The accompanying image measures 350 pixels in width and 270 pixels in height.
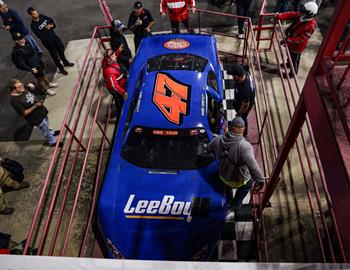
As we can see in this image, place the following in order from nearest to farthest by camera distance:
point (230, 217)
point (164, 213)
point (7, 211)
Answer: point (164, 213) → point (230, 217) → point (7, 211)

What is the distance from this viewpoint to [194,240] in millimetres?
3488

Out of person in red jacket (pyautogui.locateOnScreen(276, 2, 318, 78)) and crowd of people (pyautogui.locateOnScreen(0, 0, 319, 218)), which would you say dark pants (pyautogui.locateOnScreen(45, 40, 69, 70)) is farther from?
person in red jacket (pyautogui.locateOnScreen(276, 2, 318, 78))

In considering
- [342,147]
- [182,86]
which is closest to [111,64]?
[182,86]

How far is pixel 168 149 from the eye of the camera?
3.98 metres

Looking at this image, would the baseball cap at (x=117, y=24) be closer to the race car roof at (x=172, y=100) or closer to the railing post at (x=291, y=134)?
the race car roof at (x=172, y=100)

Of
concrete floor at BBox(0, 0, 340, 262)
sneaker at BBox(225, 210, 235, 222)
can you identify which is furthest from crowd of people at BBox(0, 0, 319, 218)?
sneaker at BBox(225, 210, 235, 222)

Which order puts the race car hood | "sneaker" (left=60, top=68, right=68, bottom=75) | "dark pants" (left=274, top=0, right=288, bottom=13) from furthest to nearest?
1. "dark pants" (left=274, top=0, right=288, bottom=13)
2. "sneaker" (left=60, top=68, right=68, bottom=75)
3. the race car hood

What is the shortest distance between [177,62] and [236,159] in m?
2.27

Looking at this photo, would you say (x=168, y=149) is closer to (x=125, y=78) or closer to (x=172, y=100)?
A: (x=172, y=100)

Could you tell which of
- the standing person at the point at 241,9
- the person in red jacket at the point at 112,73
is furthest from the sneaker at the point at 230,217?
the standing person at the point at 241,9

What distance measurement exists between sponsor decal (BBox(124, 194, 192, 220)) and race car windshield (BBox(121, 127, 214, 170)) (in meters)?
0.47

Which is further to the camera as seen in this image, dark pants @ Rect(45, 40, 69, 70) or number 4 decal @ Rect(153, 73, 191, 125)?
dark pants @ Rect(45, 40, 69, 70)

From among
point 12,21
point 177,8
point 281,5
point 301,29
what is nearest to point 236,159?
point 301,29

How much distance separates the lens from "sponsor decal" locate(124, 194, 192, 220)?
11.7 ft
